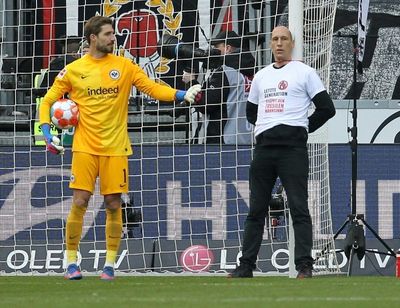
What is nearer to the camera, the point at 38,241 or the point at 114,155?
the point at 114,155

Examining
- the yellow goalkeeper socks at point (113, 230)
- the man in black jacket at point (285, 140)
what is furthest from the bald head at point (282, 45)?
the yellow goalkeeper socks at point (113, 230)

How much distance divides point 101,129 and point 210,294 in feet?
9.74

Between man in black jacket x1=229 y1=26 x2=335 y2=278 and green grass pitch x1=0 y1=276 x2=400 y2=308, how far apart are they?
99 cm

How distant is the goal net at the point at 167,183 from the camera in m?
13.7

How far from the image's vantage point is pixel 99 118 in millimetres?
10586

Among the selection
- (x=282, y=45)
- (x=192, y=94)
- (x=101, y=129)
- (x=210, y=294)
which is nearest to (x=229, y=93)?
(x=282, y=45)

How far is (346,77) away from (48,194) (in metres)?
5.00

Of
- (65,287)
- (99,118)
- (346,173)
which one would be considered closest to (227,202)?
(346,173)

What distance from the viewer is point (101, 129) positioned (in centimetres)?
1056

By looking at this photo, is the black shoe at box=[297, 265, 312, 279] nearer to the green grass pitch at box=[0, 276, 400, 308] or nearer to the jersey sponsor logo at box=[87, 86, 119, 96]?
the green grass pitch at box=[0, 276, 400, 308]

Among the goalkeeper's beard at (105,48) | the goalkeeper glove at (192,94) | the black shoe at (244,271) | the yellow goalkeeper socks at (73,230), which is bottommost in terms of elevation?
the black shoe at (244,271)

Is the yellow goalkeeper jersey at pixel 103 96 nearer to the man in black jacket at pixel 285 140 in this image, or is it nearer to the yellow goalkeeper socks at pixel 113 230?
the yellow goalkeeper socks at pixel 113 230

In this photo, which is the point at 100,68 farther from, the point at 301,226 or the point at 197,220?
the point at 197,220

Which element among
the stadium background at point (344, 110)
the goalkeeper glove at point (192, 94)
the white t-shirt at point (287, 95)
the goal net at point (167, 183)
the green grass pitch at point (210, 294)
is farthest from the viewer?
the stadium background at point (344, 110)
